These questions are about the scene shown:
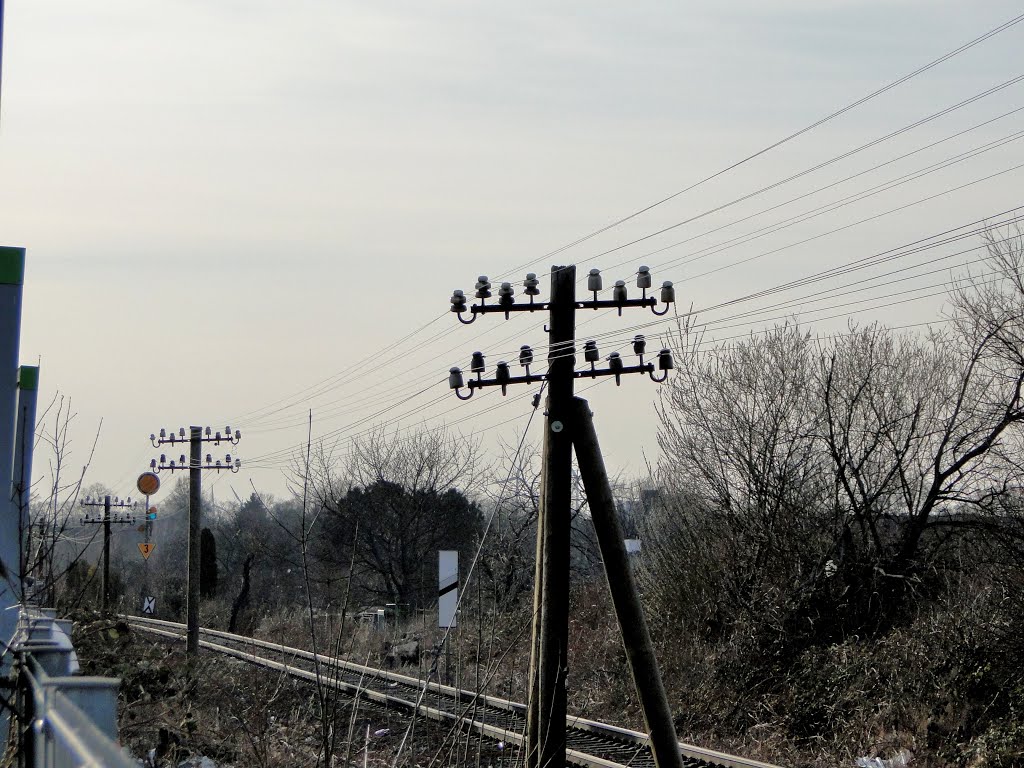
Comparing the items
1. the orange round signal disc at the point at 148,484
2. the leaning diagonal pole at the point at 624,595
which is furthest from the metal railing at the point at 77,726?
the orange round signal disc at the point at 148,484

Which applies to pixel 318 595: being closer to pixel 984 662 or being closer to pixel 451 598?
pixel 451 598

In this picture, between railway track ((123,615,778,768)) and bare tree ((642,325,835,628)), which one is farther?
bare tree ((642,325,835,628))

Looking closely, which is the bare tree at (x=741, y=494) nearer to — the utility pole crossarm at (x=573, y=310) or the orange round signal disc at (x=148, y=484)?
the utility pole crossarm at (x=573, y=310)

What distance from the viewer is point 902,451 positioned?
2092cm

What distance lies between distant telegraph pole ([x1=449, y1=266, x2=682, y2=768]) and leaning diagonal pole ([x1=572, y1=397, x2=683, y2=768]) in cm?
1

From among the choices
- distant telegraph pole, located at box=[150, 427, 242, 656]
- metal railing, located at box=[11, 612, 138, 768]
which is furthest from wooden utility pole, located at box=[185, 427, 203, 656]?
metal railing, located at box=[11, 612, 138, 768]

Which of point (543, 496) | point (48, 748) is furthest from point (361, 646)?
point (48, 748)

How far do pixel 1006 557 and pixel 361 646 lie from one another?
39.4 ft

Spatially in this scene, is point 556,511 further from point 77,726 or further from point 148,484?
point 148,484

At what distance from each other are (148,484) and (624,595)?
84.1ft

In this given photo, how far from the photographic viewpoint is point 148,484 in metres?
35.2

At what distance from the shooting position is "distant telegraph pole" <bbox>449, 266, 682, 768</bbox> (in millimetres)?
12562

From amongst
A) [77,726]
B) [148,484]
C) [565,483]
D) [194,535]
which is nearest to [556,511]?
[565,483]

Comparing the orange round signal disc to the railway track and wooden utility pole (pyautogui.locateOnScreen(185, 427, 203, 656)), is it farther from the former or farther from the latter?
the railway track
